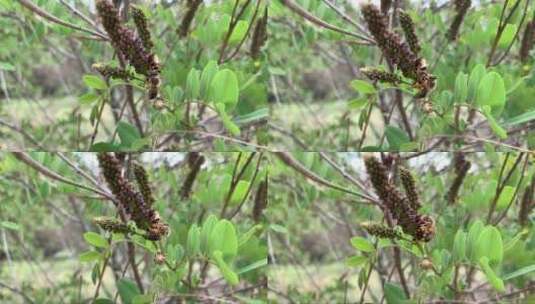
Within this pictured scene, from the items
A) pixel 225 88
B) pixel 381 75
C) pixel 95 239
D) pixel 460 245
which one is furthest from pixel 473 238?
pixel 95 239

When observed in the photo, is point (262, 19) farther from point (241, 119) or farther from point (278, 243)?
point (278, 243)

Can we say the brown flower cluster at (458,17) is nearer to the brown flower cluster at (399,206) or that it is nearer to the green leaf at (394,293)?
the brown flower cluster at (399,206)

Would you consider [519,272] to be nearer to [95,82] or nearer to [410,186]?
[410,186]

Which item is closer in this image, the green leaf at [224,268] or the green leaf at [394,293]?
the green leaf at [224,268]

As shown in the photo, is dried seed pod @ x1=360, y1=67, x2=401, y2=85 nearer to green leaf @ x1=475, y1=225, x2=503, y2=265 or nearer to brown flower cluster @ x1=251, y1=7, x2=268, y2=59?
brown flower cluster @ x1=251, y1=7, x2=268, y2=59

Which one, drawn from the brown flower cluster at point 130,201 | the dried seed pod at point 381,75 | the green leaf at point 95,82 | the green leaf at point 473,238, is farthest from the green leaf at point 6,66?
the green leaf at point 473,238

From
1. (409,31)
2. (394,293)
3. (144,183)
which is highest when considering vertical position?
(409,31)

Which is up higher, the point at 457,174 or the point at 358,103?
the point at 358,103
